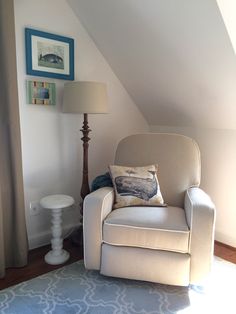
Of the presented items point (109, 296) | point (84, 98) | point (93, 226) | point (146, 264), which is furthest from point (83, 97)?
point (109, 296)

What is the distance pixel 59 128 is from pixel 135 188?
2.93 ft

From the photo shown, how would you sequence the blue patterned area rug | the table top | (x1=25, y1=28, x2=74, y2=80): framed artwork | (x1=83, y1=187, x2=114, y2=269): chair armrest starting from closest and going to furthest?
1. the blue patterned area rug
2. (x1=83, y1=187, x2=114, y2=269): chair armrest
3. the table top
4. (x1=25, y1=28, x2=74, y2=80): framed artwork

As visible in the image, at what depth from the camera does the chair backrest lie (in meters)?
2.15

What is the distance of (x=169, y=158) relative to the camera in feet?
7.29

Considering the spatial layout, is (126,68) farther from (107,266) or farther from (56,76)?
(107,266)

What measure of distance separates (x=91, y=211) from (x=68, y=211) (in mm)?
864

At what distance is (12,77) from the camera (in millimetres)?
1821

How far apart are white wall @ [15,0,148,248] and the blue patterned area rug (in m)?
0.62

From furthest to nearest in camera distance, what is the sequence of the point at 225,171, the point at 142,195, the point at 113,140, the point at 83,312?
the point at 113,140
the point at 225,171
the point at 142,195
the point at 83,312

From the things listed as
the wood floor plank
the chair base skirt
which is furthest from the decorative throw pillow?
the wood floor plank

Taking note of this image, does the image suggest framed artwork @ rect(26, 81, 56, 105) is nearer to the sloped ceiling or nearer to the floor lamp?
the floor lamp

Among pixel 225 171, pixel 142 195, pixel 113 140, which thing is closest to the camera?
pixel 142 195

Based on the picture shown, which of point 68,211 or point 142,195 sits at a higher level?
point 142,195

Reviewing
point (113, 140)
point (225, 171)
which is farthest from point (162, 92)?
point (225, 171)
